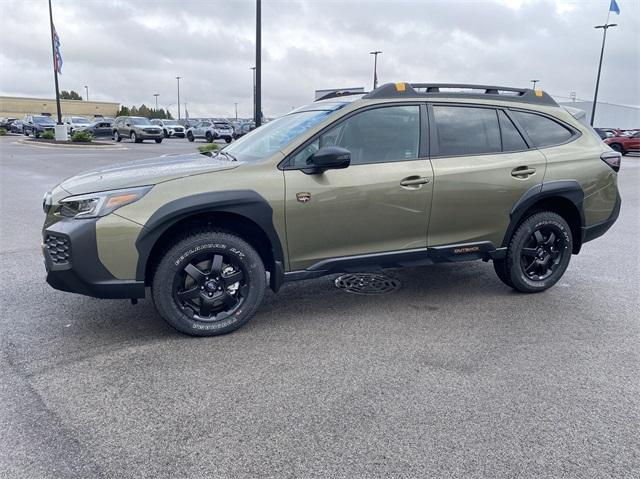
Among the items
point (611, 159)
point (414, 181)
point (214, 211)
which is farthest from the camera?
point (611, 159)

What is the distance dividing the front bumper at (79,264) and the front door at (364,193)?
127 centimetres

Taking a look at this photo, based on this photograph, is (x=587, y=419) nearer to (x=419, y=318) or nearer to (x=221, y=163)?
(x=419, y=318)

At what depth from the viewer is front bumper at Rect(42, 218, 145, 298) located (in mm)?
3449

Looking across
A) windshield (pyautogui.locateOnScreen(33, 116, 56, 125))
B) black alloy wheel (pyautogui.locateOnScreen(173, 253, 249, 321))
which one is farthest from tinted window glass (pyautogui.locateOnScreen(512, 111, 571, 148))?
windshield (pyautogui.locateOnScreen(33, 116, 56, 125))

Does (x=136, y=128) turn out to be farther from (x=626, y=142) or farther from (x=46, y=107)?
(x=46, y=107)

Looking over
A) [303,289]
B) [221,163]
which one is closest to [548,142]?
[303,289]

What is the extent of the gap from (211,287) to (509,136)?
302 cm

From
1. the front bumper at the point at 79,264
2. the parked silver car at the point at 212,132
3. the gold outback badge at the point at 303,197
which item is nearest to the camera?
the front bumper at the point at 79,264

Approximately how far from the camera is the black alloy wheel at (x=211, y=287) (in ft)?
12.3

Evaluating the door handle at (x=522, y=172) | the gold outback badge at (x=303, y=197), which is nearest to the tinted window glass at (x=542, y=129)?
the door handle at (x=522, y=172)

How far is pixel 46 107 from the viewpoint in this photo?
3398 inches

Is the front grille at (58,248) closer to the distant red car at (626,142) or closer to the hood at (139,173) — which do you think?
the hood at (139,173)

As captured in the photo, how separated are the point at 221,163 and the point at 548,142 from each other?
310cm

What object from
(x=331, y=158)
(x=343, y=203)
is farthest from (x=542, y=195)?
(x=331, y=158)
